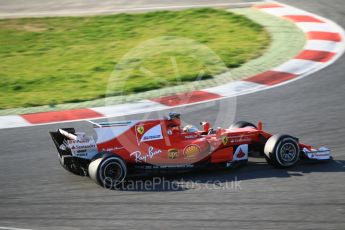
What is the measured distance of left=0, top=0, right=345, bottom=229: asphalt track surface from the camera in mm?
7832

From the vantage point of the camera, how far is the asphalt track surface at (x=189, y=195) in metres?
7.83

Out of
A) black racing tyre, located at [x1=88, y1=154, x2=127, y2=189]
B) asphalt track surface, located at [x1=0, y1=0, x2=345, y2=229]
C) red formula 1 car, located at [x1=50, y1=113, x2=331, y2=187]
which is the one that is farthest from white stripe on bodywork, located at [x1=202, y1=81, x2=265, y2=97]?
black racing tyre, located at [x1=88, y1=154, x2=127, y2=189]

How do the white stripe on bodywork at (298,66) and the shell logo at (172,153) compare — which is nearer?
the shell logo at (172,153)

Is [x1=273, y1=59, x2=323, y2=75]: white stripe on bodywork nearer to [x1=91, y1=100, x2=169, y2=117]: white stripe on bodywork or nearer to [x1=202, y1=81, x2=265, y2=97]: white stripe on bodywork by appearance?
[x1=202, y1=81, x2=265, y2=97]: white stripe on bodywork

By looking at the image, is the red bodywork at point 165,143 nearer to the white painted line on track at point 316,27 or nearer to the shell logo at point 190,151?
the shell logo at point 190,151

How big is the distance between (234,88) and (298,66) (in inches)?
73.2

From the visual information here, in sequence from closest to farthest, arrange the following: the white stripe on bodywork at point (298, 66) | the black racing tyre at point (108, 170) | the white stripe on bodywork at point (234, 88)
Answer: the black racing tyre at point (108, 170) → the white stripe on bodywork at point (234, 88) → the white stripe on bodywork at point (298, 66)

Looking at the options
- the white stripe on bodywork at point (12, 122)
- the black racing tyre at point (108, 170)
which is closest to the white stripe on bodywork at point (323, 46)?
the white stripe on bodywork at point (12, 122)

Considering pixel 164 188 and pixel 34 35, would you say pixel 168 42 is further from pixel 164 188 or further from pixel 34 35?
pixel 164 188

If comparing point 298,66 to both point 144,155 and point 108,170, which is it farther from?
Answer: point 108,170

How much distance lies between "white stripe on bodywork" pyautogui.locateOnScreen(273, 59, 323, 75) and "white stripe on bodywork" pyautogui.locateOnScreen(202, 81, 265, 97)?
109 cm

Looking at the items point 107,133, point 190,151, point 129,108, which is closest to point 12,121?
point 129,108

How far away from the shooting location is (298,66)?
1465 centimetres

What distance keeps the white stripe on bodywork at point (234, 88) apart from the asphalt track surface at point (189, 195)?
1.63m
